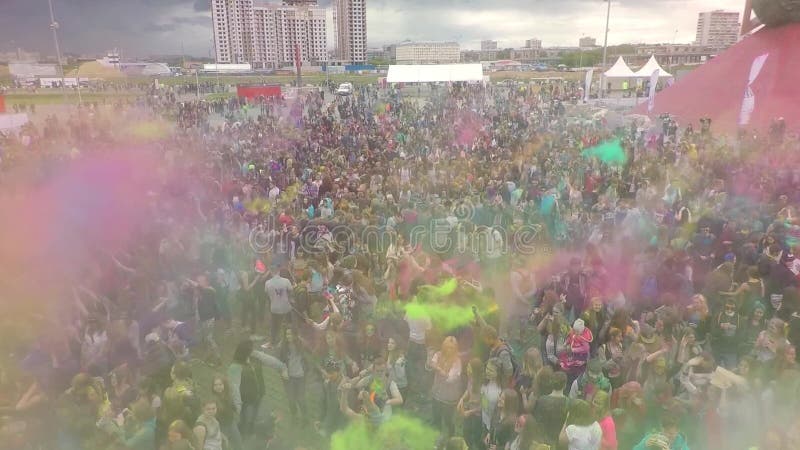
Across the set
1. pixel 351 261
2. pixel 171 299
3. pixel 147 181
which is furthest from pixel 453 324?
pixel 147 181

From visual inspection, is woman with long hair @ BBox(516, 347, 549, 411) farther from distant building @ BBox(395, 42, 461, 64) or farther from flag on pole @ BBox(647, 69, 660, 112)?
distant building @ BBox(395, 42, 461, 64)

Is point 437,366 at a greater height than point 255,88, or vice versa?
point 255,88

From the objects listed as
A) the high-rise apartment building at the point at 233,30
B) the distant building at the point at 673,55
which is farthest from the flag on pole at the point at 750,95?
the high-rise apartment building at the point at 233,30

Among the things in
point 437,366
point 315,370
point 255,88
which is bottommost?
point 315,370

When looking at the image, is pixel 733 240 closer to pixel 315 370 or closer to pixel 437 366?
pixel 437 366

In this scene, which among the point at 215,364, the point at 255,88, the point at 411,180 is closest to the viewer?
the point at 215,364

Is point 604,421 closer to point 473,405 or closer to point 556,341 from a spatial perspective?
point 473,405

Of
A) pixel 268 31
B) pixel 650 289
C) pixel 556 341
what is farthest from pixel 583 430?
pixel 268 31

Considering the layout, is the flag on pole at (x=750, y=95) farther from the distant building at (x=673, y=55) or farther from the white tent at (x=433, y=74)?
the distant building at (x=673, y=55)
